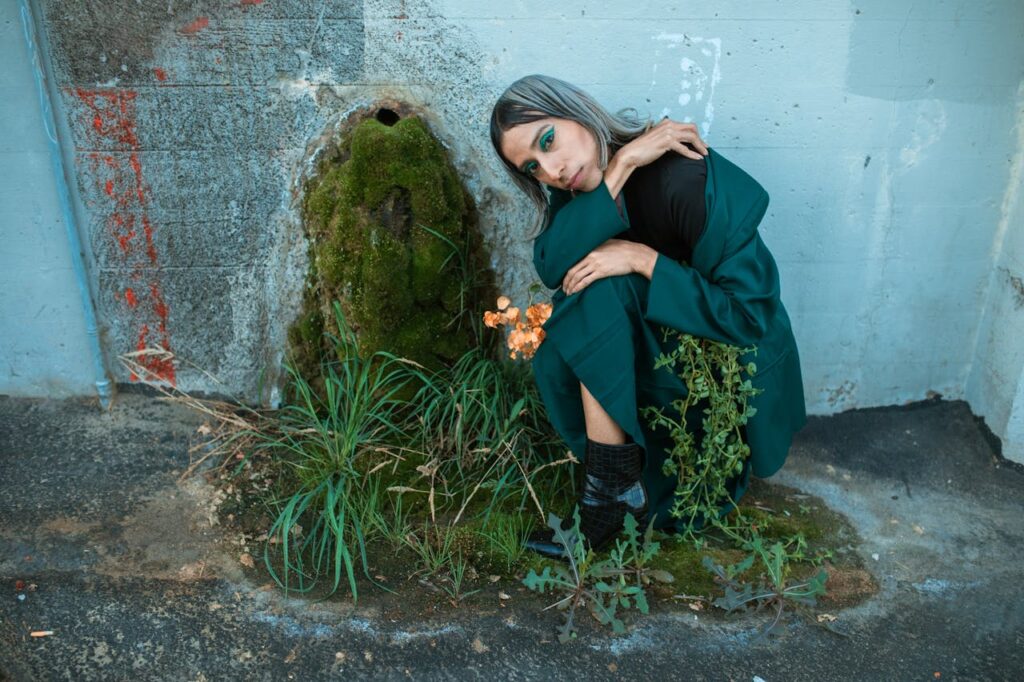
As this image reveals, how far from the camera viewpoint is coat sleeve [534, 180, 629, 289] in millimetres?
2449

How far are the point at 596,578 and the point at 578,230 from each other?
975 millimetres

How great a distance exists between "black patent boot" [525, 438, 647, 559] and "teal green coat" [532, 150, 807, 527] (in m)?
0.09

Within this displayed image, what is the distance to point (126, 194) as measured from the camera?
3.15m

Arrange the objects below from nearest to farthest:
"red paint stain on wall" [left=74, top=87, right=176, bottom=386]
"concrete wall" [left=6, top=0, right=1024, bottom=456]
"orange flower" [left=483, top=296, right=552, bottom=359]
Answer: "orange flower" [left=483, top=296, right=552, bottom=359] → "concrete wall" [left=6, top=0, right=1024, bottom=456] → "red paint stain on wall" [left=74, top=87, right=176, bottom=386]

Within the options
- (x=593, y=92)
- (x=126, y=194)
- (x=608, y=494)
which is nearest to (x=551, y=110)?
(x=593, y=92)

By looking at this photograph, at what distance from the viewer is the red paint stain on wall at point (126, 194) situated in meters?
3.04

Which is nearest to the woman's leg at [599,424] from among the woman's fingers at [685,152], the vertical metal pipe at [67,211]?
the woman's fingers at [685,152]

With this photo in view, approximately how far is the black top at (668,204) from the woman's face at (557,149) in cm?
14

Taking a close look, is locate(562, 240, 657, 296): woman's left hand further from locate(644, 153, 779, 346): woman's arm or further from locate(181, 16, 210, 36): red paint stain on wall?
locate(181, 16, 210, 36): red paint stain on wall

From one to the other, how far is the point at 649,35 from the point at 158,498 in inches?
86.3

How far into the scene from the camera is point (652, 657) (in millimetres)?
2395

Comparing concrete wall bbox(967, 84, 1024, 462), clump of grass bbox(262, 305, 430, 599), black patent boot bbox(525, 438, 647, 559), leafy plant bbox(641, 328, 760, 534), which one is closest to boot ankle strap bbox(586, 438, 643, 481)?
black patent boot bbox(525, 438, 647, 559)

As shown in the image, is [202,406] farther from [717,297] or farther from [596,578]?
[717,297]

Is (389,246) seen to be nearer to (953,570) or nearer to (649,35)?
(649,35)
